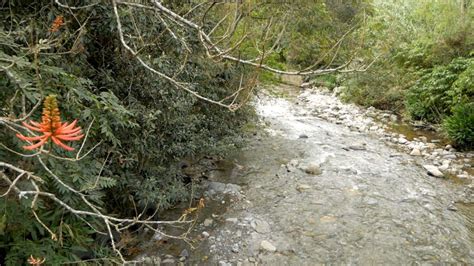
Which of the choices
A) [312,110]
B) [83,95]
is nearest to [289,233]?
[83,95]

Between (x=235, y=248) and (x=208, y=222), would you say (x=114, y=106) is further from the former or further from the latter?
(x=208, y=222)

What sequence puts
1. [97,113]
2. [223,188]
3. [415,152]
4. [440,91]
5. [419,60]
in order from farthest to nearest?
[419,60] < [440,91] < [415,152] < [223,188] < [97,113]

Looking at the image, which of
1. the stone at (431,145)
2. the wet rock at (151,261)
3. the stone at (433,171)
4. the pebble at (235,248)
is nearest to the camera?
the wet rock at (151,261)

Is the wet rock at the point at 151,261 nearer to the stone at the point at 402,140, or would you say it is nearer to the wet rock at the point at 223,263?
the wet rock at the point at 223,263

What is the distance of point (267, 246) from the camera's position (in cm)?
390

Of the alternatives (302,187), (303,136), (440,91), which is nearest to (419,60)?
(440,91)

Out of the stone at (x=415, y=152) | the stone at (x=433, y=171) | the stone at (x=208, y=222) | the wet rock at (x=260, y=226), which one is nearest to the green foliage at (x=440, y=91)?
the stone at (x=415, y=152)

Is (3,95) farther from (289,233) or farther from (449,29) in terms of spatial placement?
(449,29)

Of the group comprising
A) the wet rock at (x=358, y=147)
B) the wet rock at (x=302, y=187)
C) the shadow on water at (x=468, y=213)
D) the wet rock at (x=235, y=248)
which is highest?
the shadow on water at (x=468, y=213)

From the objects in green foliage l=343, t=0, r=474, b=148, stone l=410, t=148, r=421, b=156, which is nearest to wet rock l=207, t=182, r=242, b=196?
stone l=410, t=148, r=421, b=156

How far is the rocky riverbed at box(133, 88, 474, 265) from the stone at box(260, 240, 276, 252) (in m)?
0.01

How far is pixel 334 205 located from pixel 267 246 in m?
1.39

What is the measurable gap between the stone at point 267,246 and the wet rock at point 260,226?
229 mm

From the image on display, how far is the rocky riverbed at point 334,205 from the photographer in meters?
3.81
